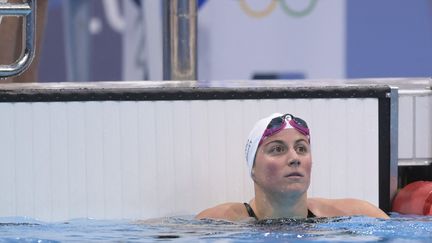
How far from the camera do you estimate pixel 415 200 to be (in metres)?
4.30

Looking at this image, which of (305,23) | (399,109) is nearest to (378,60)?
(305,23)

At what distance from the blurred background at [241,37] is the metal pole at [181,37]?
1327mm

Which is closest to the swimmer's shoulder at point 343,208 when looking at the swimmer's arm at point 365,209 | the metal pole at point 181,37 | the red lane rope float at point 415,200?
the swimmer's arm at point 365,209

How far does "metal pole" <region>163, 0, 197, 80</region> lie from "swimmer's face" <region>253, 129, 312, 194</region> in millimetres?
906

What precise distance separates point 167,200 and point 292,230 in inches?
22.6

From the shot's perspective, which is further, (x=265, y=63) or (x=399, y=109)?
(x=265, y=63)

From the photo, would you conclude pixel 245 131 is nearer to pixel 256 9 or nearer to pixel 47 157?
pixel 47 157

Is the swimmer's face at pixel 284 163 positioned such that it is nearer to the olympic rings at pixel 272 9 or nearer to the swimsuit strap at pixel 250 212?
the swimsuit strap at pixel 250 212

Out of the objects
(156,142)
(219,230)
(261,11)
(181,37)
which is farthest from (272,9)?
(219,230)

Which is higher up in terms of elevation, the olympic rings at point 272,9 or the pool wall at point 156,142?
the olympic rings at point 272,9

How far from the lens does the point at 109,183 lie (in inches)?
169

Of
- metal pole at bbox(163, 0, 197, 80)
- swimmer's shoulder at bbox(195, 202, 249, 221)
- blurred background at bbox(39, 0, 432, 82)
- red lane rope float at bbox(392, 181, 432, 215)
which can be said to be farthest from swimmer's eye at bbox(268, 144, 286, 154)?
blurred background at bbox(39, 0, 432, 82)

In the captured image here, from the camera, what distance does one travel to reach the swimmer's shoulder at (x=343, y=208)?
4.20 m

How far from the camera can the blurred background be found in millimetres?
6254
